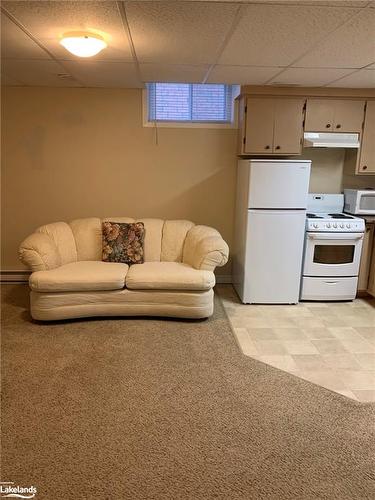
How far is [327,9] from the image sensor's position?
214 cm

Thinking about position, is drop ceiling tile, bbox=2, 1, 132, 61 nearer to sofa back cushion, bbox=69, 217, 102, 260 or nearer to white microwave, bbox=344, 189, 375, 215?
sofa back cushion, bbox=69, 217, 102, 260

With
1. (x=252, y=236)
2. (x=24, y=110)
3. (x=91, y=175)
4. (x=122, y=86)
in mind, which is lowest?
(x=252, y=236)

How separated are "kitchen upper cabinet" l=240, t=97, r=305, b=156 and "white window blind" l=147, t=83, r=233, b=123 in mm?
566

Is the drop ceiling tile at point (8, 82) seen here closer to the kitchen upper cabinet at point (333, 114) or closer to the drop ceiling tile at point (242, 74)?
the drop ceiling tile at point (242, 74)

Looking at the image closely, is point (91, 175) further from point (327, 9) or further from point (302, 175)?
point (327, 9)

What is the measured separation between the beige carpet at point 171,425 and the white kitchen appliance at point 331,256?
4.93 ft

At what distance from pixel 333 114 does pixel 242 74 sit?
125cm

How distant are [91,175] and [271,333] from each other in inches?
114

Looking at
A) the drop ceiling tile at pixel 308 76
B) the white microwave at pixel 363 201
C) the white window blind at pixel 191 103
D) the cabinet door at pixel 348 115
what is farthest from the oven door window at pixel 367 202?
the white window blind at pixel 191 103

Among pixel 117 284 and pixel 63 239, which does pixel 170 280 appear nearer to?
pixel 117 284

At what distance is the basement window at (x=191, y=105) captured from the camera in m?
4.67

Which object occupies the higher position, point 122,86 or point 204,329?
point 122,86

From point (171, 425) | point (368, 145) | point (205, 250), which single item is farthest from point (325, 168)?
point (171, 425)

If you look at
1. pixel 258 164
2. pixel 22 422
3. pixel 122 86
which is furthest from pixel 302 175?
pixel 22 422
